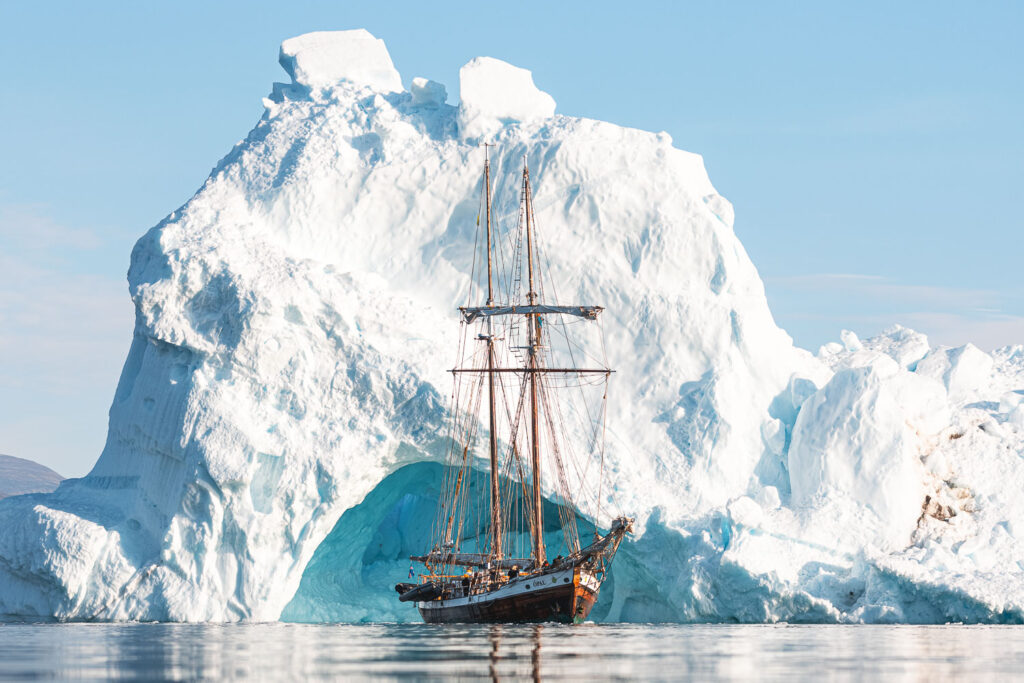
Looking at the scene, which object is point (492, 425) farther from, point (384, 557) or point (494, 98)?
point (494, 98)

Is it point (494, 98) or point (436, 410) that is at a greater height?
point (494, 98)

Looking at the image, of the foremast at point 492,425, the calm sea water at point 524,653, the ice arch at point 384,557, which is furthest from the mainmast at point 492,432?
the calm sea water at point 524,653

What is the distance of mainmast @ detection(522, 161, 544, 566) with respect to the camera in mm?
40281

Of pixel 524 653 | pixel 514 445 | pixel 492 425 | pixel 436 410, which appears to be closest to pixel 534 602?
pixel 514 445

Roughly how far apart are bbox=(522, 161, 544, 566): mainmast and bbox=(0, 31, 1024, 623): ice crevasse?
1.72 metres

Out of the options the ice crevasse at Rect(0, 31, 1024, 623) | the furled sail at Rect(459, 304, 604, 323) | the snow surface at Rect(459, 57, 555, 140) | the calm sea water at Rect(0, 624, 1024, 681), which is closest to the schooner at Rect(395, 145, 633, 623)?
the furled sail at Rect(459, 304, 604, 323)

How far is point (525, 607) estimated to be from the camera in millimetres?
38094

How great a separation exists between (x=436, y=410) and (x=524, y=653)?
51.2 ft

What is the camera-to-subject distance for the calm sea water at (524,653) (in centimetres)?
2114

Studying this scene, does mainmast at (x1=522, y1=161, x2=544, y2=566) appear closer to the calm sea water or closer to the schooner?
the schooner

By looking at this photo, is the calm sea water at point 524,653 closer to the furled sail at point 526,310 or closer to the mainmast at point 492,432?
the mainmast at point 492,432

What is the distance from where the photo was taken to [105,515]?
41.7 metres

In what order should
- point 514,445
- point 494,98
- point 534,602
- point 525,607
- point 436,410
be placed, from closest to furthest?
1. point 534,602
2. point 525,607
3. point 436,410
4. point 514,445
5. point 494,98

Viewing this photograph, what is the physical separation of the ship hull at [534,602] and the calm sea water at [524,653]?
0.94 meters
